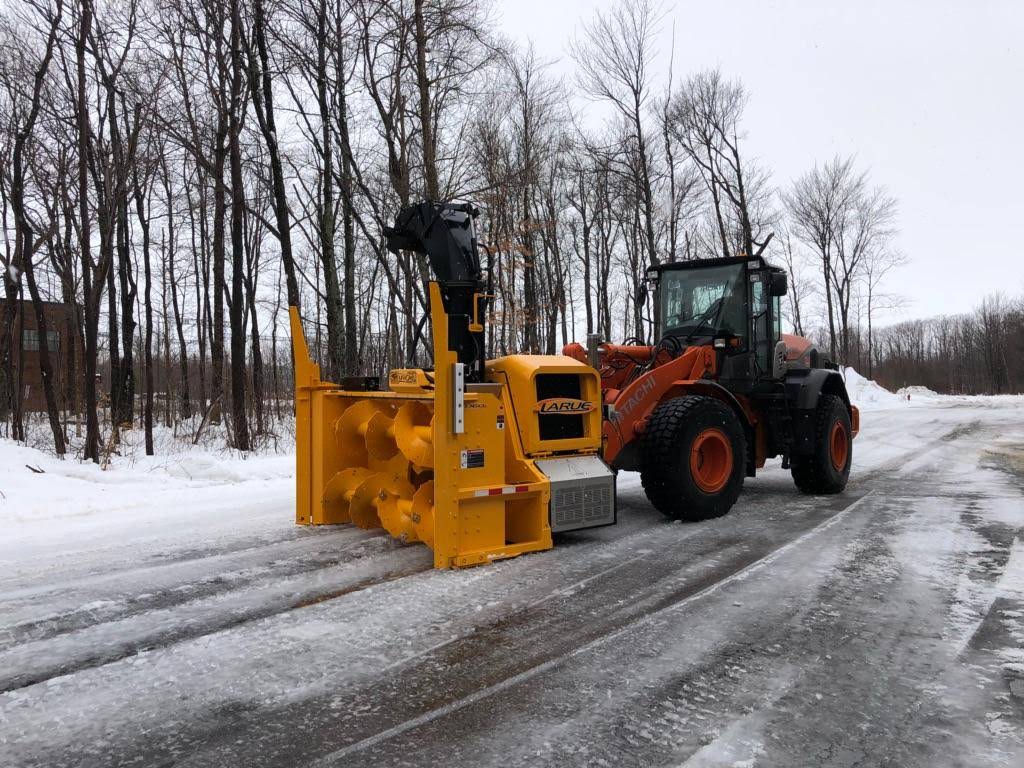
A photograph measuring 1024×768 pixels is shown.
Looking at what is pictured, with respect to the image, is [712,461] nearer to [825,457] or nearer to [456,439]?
[825,457]

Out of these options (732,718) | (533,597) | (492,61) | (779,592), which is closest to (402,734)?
(732,718)

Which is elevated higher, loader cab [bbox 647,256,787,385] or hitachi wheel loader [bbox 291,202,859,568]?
loader cab [bbox 647,256,787,385]

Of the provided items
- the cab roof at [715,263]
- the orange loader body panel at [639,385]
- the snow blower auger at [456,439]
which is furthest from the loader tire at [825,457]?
the snow blower auger at [456,439]

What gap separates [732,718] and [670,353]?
16.9 ft

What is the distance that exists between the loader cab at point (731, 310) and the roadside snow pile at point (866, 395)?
2647 centimetres

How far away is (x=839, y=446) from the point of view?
856 centimetres

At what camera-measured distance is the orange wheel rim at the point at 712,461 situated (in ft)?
21.4

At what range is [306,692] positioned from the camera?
10.2ft

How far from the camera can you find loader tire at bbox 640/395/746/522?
626cm

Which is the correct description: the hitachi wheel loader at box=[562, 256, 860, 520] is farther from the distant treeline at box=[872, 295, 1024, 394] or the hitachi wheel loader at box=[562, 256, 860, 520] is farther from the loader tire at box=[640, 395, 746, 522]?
the distant treeline at box=[872, 295, 1024, 394]

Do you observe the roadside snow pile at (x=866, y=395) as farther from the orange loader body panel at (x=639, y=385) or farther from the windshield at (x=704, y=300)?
the orange loader body panel at (x=639, y=385)

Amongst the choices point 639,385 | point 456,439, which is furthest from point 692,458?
point 456,439

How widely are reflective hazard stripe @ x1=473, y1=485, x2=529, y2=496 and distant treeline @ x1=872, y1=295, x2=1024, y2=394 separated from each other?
206 feet

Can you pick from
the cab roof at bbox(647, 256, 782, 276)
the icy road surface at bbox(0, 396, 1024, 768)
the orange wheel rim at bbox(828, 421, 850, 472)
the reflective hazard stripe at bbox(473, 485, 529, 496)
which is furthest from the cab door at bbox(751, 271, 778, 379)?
the reflective hazard stripe at bbox(473, 485, 529, 496)
